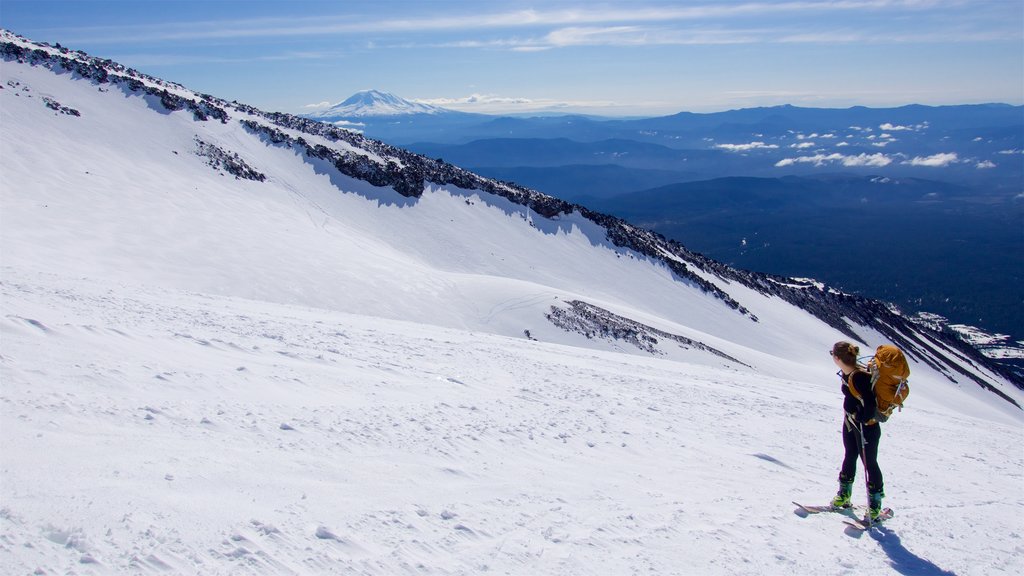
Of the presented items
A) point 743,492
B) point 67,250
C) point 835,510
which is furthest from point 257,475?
point 67,250

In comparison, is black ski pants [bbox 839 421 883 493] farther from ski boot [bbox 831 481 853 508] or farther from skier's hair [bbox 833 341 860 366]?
skier's hair [bbox 833 341 860 366]

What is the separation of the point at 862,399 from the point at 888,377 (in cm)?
44

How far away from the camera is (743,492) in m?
7.82

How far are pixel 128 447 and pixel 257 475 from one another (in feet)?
4.50

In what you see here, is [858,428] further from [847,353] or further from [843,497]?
[847,353]

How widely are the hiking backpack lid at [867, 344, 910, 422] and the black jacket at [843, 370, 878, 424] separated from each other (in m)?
0.06

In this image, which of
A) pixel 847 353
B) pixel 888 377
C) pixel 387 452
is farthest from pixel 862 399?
pixel 387 452

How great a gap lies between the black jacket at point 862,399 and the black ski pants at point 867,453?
0.62ft

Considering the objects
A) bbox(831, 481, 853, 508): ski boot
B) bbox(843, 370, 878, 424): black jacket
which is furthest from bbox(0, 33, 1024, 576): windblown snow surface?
bbox(843, 370, 878, 424): black jacket

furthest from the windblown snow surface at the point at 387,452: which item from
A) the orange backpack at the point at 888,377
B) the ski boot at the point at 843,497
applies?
the orange backpack at the point at 888,377

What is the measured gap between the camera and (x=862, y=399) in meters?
7.06

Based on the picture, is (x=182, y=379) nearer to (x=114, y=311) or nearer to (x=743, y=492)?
(x=114, y=311)

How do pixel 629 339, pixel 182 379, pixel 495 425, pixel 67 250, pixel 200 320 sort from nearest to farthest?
pixel 182 379 < pixel 495 425 < pixel 200 320 < pixel 67 250 < pixel 629 339

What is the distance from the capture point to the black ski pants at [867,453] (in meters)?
7.14
